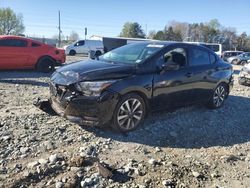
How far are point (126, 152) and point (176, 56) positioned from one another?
2614 millimetres

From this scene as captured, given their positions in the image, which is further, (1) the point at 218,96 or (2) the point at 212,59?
(1) the point at 218,96

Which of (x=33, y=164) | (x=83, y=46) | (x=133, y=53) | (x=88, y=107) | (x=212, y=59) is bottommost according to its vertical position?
(x=33, y=164)

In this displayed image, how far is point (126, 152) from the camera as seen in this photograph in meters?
5.17

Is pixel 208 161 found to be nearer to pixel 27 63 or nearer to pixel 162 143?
pixel 162 143

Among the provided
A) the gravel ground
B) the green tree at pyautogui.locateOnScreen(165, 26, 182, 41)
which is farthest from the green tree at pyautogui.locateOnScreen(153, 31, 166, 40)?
the gravel ground

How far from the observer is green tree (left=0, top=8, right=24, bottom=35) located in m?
76.7

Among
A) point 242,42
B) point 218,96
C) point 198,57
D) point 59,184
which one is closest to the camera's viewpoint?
point 59,184

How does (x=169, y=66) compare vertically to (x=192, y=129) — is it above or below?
above

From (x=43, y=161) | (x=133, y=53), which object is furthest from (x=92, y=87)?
(x=133, y=53)

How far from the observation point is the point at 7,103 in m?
7.63

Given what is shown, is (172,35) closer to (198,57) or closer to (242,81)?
(242,81)

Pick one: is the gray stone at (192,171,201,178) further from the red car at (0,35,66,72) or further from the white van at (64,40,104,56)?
the white van at (64,40,104,56)

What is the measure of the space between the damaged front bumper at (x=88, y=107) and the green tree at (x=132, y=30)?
7827cm

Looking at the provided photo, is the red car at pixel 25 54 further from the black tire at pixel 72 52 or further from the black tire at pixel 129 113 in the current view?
the black tire at pixel 72 52
